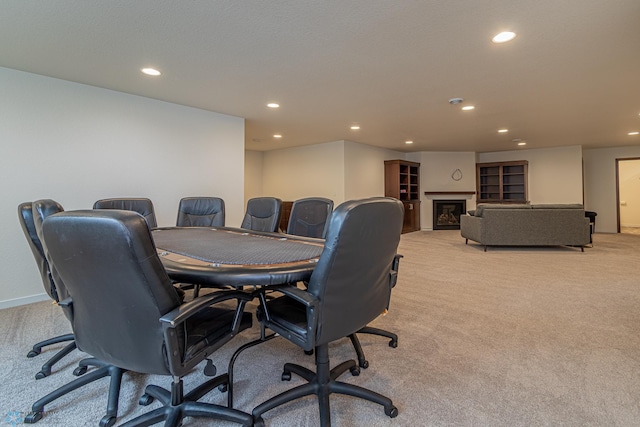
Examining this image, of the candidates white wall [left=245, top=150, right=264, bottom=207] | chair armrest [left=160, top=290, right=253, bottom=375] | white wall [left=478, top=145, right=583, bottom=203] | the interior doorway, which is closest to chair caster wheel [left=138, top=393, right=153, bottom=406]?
chair armrest [left=160, top=290, right=253, bottom=375]

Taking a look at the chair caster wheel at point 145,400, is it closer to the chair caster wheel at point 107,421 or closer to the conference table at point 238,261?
the chair caster wheel at point 107,421

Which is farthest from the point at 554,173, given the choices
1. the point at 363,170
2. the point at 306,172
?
the point at 306,172

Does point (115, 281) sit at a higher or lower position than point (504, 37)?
lower

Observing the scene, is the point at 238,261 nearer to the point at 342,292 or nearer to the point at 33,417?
the point at 342,292

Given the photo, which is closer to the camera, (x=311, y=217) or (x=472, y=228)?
(x=311, y=217)

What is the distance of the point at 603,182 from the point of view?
8148 millimetres

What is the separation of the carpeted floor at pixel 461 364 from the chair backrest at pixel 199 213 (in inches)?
55.9

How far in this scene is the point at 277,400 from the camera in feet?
4.62

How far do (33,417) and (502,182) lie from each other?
32.8 ft

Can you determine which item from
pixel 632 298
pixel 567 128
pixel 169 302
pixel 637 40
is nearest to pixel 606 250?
pixel 567 128

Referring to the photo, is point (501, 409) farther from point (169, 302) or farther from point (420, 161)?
point (420, 161)

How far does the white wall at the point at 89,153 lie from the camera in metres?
3.06

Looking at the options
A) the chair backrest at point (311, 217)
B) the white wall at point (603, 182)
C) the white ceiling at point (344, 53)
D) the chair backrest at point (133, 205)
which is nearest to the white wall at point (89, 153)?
the white ceiling at point (344, 53)

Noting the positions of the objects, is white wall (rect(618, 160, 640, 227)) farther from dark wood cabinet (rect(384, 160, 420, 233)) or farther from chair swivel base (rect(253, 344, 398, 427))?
chair swivel base (rect(253, 344, 398, 427))
